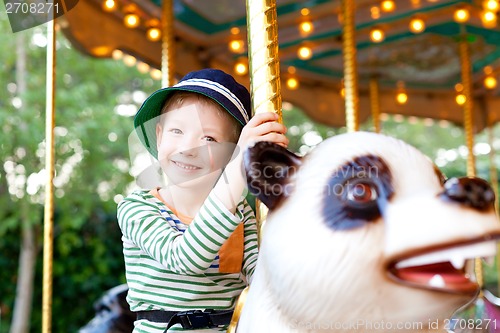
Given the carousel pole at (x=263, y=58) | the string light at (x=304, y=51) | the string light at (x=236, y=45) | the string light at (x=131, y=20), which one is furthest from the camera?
the string light at (x=304, y=51)

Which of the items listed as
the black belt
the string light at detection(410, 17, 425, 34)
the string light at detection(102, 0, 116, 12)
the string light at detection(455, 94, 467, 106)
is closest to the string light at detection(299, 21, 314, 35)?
the string light at detection(410, 17, 425, 34)

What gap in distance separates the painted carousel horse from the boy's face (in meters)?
0.41

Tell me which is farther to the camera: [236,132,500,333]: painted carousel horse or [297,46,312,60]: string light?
[297,46,312,60]: string light

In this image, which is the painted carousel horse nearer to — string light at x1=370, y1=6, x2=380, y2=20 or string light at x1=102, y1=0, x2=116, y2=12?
string light at x1=102, y1=0, x2=116, y2=12

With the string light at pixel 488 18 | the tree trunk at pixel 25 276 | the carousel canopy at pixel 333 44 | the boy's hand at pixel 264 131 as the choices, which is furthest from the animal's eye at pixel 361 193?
the tree trunk at pixel 25 276

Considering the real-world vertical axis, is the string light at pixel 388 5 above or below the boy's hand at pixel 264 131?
above

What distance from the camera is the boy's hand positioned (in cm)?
92

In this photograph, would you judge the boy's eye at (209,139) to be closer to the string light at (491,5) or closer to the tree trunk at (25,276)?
the string light at (491,5)

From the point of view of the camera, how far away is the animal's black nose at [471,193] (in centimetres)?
63

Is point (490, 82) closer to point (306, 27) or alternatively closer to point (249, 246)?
point (306, 27)

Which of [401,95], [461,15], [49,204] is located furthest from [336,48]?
[49,204]

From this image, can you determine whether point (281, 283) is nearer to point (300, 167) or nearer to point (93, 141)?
point (300, 167)

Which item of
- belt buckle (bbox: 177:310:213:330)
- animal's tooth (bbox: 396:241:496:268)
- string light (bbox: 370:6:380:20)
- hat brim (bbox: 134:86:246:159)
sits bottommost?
belt buckle (bbox: 177:310:213:330)

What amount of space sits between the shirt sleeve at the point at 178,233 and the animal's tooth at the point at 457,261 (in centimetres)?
38
